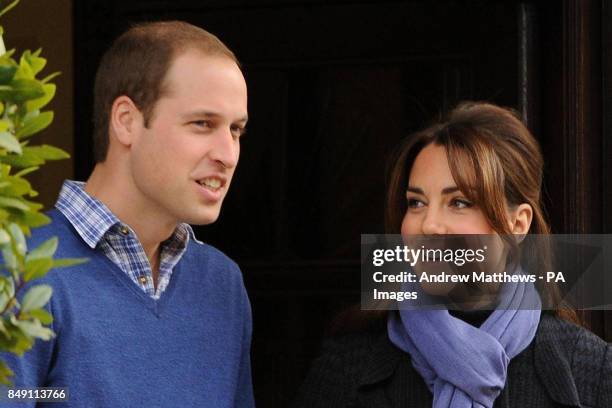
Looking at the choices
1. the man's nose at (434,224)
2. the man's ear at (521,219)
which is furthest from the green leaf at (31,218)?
the man's ear at (521,219)

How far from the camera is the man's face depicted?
2.41 m

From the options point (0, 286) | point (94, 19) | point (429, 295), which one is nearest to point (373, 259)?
point (429, 295)

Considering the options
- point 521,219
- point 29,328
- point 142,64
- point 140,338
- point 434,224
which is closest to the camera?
point 29,328

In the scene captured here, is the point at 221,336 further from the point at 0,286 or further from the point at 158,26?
the point at 0,286

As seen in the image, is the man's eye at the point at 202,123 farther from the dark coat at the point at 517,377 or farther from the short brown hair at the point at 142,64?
the dark coat at the point at 517,377

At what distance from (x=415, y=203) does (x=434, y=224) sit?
0.37ft

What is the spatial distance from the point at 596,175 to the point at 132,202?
1.41 metres

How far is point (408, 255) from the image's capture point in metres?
Result: 2.79

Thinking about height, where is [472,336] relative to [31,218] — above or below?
below

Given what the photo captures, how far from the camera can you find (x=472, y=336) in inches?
Result: 108

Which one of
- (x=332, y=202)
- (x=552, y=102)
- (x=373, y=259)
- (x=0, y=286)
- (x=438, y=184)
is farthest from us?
(x=332, y=202)

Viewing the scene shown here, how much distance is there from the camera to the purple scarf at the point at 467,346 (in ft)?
8.75

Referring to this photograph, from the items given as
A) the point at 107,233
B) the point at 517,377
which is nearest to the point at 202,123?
the point at 107,233

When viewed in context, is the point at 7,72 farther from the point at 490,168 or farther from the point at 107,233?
the point at 490,168
